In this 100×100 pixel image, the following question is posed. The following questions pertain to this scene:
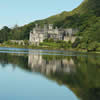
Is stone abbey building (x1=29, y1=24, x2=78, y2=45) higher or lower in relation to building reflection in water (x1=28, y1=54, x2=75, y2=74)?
higher

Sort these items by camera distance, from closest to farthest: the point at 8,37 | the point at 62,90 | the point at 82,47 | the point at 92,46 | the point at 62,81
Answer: the point at 62,90 < the point at 62,81 < the point at 92,46 < the point at 82,47 < the point at 8,37

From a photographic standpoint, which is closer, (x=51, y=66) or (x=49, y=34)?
(x=51, y=66)

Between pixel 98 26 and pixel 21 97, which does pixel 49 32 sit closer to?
pixel 98 26

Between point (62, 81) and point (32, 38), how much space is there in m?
154

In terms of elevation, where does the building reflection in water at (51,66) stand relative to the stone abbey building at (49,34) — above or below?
below

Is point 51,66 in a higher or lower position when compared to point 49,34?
lower

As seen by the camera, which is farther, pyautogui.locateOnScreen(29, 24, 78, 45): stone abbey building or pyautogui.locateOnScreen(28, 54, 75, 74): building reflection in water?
pyautogui.locateOnScreen(29, 24, 78, 45): stone abbey building

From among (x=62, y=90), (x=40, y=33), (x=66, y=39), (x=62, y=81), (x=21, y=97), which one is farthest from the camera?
(x=40, y=33)

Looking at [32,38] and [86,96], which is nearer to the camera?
[86,96]

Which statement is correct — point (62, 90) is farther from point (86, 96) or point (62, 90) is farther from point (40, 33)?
point (40, 33)

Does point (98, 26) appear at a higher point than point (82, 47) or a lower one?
higher

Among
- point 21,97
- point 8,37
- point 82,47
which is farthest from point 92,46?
point 8,37

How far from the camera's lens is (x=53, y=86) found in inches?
688

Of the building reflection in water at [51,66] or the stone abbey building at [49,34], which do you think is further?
the stone abbey building at [49,34]
